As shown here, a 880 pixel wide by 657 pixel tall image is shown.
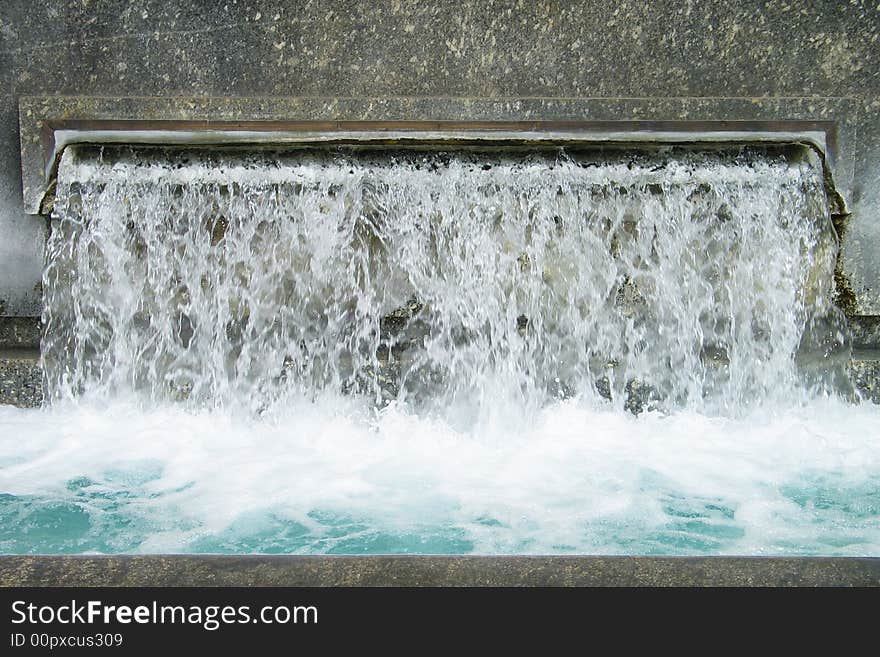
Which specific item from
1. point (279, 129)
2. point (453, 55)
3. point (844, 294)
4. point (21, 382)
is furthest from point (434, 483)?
point (844, 294)

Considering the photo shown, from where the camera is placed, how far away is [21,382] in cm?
424

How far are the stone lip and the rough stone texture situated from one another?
2267mm

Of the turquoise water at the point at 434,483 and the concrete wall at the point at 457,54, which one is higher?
the concrete wall at the point at 457,54

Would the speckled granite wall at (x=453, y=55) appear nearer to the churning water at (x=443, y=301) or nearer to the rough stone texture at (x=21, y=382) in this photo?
the churning water at (x=443, y=301)

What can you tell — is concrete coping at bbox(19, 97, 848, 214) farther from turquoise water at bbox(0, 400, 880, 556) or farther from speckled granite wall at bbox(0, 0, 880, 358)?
turquoise water at bbox(0, 400, 880, 556)

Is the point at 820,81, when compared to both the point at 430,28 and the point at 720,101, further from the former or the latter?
the point at 430,28

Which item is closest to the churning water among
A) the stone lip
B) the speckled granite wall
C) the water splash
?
the water splash

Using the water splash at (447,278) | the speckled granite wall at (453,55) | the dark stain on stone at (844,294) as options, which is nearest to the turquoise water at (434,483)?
the water splash at (447,278)

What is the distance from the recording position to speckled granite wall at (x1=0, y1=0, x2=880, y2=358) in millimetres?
4180

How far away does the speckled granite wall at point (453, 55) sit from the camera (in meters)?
4.18

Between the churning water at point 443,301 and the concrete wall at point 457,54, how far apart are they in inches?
10.5

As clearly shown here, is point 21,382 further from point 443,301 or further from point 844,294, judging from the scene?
point 844,294

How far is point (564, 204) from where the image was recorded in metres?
4.20

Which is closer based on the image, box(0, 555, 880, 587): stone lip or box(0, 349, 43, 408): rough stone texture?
box(0, 555, 880, 587): stone lip
